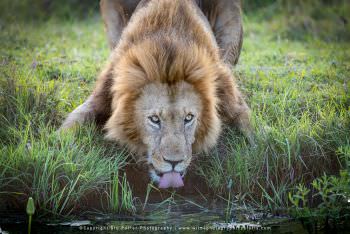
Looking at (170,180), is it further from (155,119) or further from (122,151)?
(122,151)

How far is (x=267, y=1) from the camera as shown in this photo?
1145 cm

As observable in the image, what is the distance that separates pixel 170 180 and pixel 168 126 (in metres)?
0.41

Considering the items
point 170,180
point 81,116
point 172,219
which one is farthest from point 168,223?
point 81,116

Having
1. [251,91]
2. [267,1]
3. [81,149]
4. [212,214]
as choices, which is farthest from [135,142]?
[267,1]

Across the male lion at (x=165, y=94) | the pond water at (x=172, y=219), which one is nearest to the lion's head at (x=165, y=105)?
the male lion at (x=165, y=94)

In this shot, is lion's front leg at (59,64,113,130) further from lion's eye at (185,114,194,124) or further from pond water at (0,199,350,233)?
pond water at (0,199,350,233)

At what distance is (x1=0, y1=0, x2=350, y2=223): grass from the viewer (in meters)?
4.71

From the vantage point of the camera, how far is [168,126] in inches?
184

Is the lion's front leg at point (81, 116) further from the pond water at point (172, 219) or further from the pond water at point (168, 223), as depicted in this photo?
the pond water at point (168, 223)

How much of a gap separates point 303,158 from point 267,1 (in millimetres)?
6748

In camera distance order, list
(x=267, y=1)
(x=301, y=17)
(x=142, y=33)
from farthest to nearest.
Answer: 1. (x=267, y=1)
2. (x=301, y=17)
3. (x=142, y=33)

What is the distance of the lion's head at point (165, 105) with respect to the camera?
4.67 m

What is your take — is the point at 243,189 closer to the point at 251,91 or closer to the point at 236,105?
the point at 236,105

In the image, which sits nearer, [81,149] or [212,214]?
[212,214]
